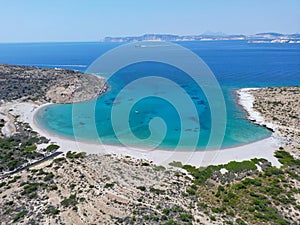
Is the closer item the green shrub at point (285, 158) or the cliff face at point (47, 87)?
the green shrub at point (285, 158)

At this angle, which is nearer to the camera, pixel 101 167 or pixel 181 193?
pixel 181 193

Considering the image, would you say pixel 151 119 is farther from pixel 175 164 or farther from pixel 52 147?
pixel 52 147

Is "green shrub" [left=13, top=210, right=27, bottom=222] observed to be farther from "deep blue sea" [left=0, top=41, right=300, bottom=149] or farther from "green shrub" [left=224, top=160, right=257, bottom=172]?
"green shrub" [left=224, top=160, right=257, bottom=172]

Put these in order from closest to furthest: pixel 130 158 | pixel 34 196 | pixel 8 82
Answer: pixel 34 196, pixel 130 158, pixel 8 82

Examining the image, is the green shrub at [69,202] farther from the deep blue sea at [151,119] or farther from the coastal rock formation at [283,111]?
the coastal rock formation at [283,111]

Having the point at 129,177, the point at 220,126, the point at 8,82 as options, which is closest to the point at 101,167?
the point at 129,177

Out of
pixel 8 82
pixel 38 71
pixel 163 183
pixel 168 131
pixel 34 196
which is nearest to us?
pixel 34 196

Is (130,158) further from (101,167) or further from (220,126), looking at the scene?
(220,126)

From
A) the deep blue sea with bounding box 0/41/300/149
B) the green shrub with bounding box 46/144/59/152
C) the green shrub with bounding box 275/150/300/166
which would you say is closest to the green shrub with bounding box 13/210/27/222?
the green shrub with bounding box 46/144/59/152

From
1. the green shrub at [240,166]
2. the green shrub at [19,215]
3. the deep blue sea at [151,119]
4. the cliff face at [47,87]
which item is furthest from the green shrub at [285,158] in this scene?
the cliff face at [47,87]
